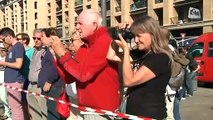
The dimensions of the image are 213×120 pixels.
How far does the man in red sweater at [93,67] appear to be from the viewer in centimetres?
395

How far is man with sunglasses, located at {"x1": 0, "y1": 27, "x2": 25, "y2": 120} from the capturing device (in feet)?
23.2

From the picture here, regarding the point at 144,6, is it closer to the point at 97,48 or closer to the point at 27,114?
the point at 27,114

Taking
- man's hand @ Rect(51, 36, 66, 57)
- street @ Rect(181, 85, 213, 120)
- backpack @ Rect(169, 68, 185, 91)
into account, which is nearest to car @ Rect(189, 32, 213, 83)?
street @ Rect(181, 85, 213, 120)

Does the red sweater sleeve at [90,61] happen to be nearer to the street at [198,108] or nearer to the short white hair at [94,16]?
the short white hair at [94,16]

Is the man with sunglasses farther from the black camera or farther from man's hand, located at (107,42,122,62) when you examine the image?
the black camera

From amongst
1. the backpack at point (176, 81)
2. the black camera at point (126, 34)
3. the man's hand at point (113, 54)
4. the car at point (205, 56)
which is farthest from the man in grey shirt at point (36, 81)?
the car at point (205, 56)

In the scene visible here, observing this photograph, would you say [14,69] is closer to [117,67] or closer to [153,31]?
[117,67]

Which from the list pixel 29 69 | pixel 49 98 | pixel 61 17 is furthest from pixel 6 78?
pixel 61 17

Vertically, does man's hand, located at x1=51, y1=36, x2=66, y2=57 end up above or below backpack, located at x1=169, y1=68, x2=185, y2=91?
above

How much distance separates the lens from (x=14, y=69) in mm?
7246

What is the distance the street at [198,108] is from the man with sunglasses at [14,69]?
4306 millimetres

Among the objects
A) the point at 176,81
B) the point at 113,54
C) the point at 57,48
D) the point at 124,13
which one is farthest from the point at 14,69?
the point at 124,13

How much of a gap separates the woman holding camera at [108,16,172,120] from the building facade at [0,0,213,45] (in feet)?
5.24

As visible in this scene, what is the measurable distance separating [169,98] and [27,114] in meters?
2.73
